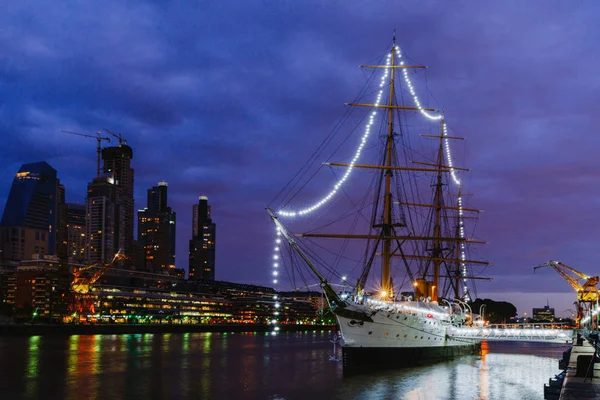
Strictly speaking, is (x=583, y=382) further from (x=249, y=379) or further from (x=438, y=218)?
(x=438, y=218)

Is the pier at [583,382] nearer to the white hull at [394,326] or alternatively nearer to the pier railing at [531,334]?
the white hull at [394,326]

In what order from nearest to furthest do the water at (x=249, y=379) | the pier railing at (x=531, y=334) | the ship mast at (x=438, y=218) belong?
the water at (x=249, y=379), the pier railing at (x=531, y=334), the ship mast at (x=438, y=218)

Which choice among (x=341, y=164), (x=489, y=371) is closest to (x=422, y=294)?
(x=489, y=371)

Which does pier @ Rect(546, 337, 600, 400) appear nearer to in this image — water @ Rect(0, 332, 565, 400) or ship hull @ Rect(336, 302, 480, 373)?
water @ Rect(0, 332, 565, 400)

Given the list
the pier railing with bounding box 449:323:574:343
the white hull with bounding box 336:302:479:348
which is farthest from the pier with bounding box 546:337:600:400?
the pier railing with bounding box 449:323:574:343

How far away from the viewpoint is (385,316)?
60156mm

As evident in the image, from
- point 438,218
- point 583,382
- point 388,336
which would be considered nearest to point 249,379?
point 388,336

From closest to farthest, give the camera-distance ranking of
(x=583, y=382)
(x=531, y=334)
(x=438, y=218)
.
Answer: (x=583, y=382) → (x=531, y=334) → (x=438, y=218)

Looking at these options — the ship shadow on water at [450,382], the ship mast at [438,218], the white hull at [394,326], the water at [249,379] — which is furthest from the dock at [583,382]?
the ship mast at [438,218]

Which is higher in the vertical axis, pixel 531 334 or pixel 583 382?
pixel 583 382

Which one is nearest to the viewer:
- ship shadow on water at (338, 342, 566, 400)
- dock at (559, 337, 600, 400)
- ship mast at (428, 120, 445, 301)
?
dock at (559, 337, 600, 400)

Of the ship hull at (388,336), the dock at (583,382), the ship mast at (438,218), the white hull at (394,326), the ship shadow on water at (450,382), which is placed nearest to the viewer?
the dock at (583,382)

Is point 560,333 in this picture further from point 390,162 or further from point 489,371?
point 390,162

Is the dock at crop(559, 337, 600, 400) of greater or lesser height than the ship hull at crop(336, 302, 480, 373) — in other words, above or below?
above
